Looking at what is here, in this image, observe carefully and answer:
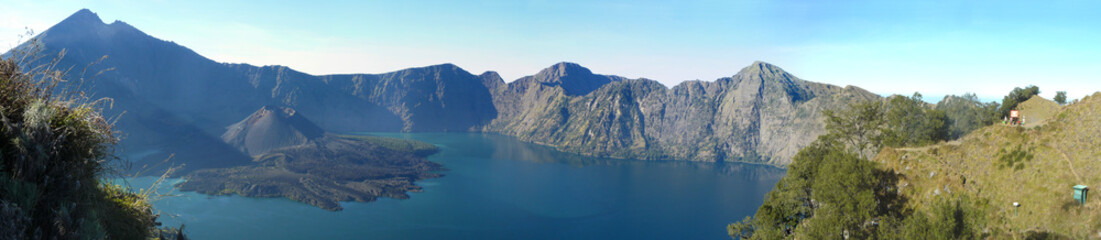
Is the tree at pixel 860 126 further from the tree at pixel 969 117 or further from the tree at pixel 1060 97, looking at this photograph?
the tree at pixel 1060 97

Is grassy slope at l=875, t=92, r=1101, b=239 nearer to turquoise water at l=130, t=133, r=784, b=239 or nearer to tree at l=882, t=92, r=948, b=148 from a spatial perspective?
tree at l=882, t=92, r=948, b=148

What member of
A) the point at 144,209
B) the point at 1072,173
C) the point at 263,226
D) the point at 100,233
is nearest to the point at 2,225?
the point at 100,233

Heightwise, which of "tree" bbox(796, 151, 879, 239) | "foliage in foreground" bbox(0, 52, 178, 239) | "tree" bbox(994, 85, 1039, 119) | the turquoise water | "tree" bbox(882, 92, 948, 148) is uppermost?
"tree" bbox(994, 85, 1039, 119)

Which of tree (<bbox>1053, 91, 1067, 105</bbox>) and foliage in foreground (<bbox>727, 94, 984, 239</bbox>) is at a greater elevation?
tree (<bbox>1053, 91, 1067, 105</bbox>)

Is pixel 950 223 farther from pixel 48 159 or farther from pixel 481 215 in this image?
pixel 481 215

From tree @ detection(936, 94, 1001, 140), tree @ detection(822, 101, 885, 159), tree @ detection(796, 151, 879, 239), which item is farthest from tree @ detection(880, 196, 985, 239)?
tree @ detection(936, 94, 1001, 140)

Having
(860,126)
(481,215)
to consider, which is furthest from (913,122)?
(481,215)

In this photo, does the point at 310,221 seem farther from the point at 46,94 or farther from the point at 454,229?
the point at 46,94

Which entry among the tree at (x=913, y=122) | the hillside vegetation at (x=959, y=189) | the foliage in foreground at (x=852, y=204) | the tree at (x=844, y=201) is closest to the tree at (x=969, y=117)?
the tree at (x=913, y=122)
